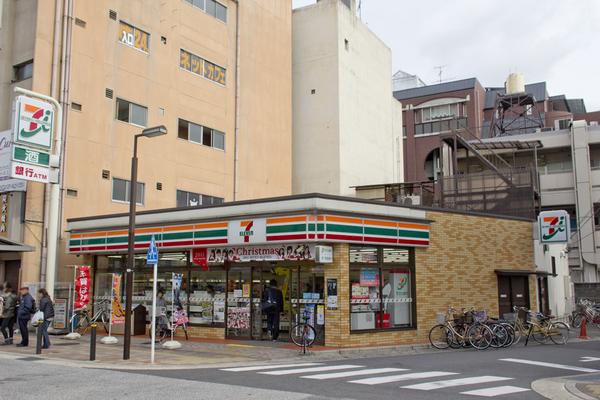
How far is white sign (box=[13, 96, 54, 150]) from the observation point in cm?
1905

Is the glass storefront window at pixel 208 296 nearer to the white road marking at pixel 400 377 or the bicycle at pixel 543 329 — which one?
the white road marking at pixel 400 377

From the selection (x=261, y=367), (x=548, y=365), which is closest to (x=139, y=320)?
(x=261, y=367)

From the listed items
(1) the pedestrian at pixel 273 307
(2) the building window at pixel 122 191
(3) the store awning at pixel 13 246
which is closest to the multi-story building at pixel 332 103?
(2) the building window at pixel 122 191

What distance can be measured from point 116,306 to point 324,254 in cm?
777

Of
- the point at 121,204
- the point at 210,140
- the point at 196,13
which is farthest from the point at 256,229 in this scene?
the point at 196,13

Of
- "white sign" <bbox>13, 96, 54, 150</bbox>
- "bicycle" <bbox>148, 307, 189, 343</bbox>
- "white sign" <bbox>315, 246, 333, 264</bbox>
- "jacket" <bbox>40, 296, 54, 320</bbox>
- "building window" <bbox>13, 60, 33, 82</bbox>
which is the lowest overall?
"bicycle" <bbox>148, 307, 189, 343</bbox>

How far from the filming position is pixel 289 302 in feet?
61.5

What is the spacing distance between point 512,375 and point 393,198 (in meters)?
20.6

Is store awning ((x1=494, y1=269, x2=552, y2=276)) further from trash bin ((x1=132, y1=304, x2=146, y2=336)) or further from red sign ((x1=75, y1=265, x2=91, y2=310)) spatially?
red sign ((x1=75, y1=265, x2=91, y2=310))

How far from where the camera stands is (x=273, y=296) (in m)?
18.7

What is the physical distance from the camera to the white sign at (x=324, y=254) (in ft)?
57.2

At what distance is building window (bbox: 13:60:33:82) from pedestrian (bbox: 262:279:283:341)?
14374 mm

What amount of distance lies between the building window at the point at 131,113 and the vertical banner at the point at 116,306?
9464mm

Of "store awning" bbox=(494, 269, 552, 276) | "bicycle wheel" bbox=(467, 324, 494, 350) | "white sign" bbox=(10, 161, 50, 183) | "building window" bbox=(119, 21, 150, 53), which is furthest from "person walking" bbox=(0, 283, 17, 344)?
"store awning" bbox=(494, 269, 552, 276)
